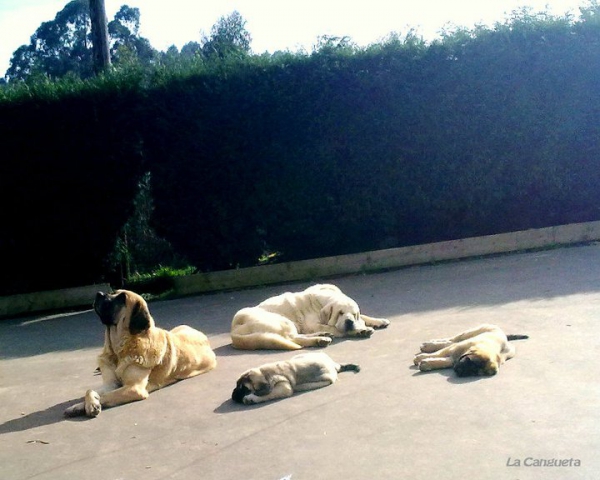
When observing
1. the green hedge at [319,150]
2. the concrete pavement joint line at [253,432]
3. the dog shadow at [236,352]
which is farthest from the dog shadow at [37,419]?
the green hedge at [319,150]

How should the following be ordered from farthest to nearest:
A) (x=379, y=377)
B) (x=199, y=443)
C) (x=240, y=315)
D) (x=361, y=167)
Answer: (x=361, y=167) < (x=240, y=315) < (x=379, y=377) < (x=199, y=443)

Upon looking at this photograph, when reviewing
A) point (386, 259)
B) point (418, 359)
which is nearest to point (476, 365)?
point (418, 359)

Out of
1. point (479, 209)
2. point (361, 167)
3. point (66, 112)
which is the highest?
point (66, 112)

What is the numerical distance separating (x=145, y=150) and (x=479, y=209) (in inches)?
253

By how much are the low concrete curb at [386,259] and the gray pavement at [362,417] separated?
432 cm

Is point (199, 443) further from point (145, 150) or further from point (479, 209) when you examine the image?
point (479, 209)

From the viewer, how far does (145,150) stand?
1487 cm

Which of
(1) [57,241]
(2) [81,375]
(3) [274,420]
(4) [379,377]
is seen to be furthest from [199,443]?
(1) [57,241]

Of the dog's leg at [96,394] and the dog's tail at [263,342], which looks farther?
the dog's tail at [263,342]

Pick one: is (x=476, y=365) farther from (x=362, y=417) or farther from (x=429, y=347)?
(x=362, y=417)

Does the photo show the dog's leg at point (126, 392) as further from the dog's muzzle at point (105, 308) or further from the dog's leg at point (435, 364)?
the dog's leg at point (435, 364)

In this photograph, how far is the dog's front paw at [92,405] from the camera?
7199mm

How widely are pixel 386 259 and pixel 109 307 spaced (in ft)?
27.2

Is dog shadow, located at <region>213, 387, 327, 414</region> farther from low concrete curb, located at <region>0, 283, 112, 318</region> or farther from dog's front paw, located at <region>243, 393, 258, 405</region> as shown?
low concrete curb, located at <region>0, 283, 112, 318</region>
